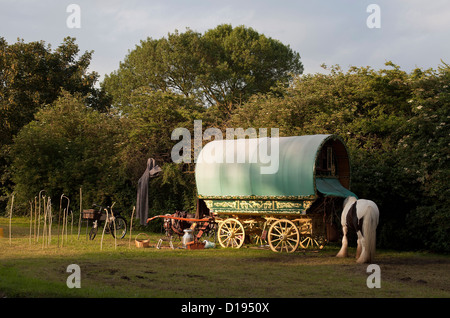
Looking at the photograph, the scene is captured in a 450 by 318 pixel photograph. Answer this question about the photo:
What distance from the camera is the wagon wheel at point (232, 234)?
14.5 m

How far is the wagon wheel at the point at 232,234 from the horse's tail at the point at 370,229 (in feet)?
12.7

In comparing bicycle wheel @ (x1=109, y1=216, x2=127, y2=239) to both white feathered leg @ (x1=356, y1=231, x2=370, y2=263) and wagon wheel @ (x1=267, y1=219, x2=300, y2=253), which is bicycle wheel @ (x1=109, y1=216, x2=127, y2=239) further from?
white feathered leg @ (x1=356, y1=231, x2=370, y2=263)

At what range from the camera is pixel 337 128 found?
17.9 meters

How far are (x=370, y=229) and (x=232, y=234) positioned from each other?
4.25m

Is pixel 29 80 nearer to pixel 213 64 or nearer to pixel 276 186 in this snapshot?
pixel 213 64

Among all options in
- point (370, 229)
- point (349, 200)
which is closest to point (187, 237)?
point (349, 200)

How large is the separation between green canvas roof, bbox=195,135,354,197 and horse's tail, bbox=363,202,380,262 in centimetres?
135

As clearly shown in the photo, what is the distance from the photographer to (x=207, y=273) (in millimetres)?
9961

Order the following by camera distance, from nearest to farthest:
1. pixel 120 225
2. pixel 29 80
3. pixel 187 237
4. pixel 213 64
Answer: pixel 187 237 < pixel 120 225 < pixel 29 80 < pixel 213 64

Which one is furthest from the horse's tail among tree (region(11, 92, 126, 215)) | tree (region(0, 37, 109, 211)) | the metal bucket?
tree (region(0, 37, 109, 211))

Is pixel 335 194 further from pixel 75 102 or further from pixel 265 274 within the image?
pixel 75 102
